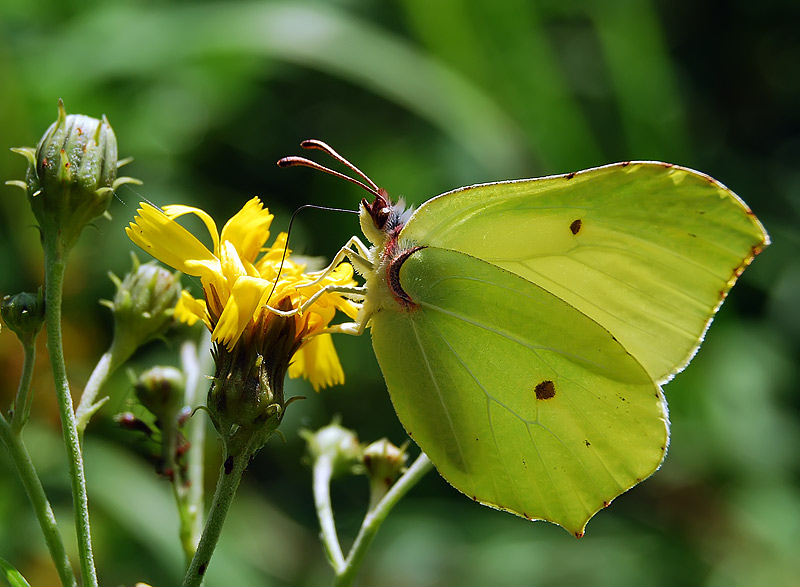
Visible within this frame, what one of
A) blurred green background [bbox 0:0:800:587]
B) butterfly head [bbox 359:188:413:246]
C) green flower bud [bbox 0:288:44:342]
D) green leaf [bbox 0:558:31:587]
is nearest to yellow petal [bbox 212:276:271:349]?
green flower bud [bbox 0:288:44:342]

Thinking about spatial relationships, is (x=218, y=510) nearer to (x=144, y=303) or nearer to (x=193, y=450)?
(x=193, y=450)

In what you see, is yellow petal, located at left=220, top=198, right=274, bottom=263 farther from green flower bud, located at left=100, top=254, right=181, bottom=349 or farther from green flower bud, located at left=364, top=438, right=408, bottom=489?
green flower bud, located at left=364, top=438, right=408, bottom=489

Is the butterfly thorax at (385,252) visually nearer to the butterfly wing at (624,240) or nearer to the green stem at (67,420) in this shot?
the butterfly wing at (624,240)

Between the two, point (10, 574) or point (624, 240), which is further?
point (624, 240)

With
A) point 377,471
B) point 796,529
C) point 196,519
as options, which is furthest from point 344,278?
point 796,529

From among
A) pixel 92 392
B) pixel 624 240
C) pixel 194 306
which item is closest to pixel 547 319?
pixel 624 240

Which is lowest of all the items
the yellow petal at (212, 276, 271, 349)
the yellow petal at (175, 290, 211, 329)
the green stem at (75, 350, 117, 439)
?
the green stem at (75, 350, 117, 439)
